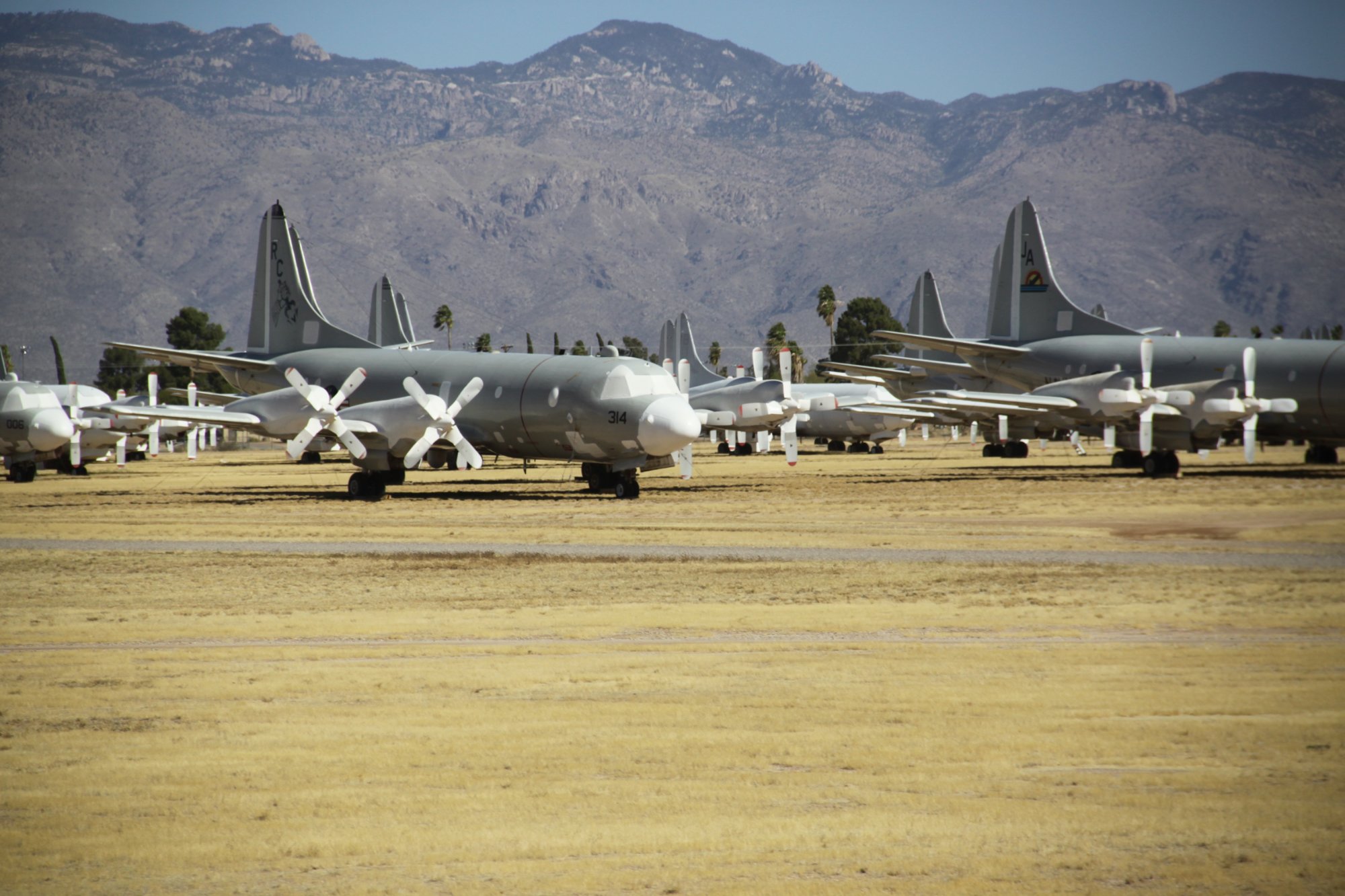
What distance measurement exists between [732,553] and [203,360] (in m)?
25.5

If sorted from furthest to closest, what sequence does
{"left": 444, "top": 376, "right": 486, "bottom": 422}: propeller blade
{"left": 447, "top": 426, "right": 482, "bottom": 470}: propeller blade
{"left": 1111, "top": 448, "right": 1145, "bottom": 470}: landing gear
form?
1. {"left": 1111, "top": 448, "right": 1145, "bottom": 470}: landing gear
2. {"left": 444, "top": 376, "right": 486, "bottom": 422}: propeller blade
3. {"left": 447, "top": 426, "right": 482, "bottom": 470}: propeller blade

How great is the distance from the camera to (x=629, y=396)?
111 ft

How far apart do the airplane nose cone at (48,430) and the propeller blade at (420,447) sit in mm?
17135

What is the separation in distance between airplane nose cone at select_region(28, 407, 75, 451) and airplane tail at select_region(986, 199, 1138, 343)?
34.3m

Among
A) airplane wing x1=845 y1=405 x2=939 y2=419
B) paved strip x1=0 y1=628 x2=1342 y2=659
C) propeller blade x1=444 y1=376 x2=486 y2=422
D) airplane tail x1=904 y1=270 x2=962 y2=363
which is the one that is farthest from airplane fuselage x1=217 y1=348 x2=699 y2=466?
airplane tail x1=904 y1=270 x2=962 y2=363

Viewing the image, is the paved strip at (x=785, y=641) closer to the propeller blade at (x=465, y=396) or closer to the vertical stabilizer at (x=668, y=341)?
the propeller blade at (x=465, y=396)

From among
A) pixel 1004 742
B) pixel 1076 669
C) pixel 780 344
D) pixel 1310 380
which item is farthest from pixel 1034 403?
pixel 780 344

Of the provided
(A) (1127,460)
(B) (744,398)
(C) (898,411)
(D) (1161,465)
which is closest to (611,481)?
(C) (898,411)

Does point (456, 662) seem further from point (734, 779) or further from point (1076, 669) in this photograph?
point (1076, 669)

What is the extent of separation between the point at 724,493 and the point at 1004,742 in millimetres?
28554

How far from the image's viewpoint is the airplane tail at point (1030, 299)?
50.9m

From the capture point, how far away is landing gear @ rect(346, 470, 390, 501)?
36.0 metres

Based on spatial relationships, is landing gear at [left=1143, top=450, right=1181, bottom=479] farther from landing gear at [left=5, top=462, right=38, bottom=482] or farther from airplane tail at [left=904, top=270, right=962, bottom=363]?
landing gear at [left=5, top=462, right=38, bottom=482]

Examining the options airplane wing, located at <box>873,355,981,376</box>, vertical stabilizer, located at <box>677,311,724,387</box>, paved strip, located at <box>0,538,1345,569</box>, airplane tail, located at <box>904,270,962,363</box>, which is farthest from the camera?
airplane tail, located at <box>904,270,962,363</box>
